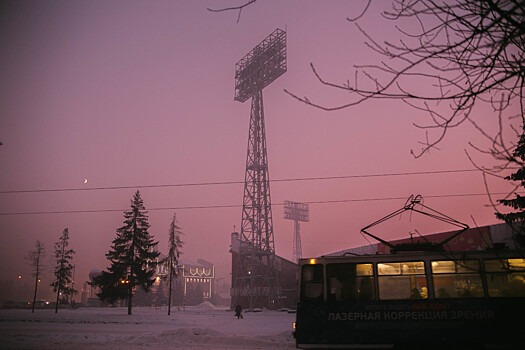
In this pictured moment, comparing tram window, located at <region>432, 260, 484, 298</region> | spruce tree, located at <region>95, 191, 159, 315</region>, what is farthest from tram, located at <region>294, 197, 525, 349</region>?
spruce tree, located at <region>95, 191, 159, 315</region>

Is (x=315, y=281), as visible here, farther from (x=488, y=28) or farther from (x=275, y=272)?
(x=275, y=272)

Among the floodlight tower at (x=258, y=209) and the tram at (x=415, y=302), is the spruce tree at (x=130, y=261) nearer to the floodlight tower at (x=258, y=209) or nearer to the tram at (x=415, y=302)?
the floodlight tower at (x=258, y=209)

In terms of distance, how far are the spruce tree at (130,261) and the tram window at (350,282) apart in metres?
36.0

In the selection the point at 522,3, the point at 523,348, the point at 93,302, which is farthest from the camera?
the point at 93,302

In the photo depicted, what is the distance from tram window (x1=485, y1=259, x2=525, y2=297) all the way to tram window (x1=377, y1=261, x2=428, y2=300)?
1599 millimetres

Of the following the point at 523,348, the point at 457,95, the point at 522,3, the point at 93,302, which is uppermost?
the point at 522,3

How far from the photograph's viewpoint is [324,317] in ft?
34.8

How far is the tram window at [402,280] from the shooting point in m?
10.2

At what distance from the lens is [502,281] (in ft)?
32.3

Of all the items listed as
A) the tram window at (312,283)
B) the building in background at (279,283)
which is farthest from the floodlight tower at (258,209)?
the tram window at (312,283)

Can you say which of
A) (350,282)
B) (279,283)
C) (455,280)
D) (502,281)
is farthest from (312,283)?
(279,283)

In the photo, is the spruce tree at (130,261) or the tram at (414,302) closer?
the tram at (414,302)

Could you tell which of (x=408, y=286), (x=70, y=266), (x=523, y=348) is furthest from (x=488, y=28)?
(x=70, y=266)

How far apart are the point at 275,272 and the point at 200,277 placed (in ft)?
345
